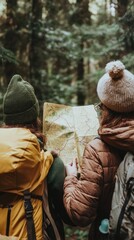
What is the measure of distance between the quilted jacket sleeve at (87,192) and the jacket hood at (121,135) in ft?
0.52

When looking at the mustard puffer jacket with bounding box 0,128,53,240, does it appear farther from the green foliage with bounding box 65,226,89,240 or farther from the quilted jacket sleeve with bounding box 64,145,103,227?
the green foliage with bounding box 65,226,89,240

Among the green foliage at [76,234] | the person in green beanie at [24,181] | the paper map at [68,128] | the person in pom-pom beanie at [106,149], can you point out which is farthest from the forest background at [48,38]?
the person in pom-pom beanie at [106,149]

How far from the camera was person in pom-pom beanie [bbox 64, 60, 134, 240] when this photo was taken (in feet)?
8.73

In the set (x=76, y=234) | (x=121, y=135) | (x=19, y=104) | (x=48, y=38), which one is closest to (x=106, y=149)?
(x=121, y=135)

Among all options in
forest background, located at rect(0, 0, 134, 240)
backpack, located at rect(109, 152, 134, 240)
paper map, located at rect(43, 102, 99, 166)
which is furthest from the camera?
forest background, located at rect(0, 0, 134, 240)

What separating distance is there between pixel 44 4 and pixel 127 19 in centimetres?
376

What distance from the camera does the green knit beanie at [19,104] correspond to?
3.06m

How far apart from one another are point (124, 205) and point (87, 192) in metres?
0.33

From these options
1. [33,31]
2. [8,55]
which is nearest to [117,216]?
[8,55]

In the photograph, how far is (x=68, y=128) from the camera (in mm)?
3623

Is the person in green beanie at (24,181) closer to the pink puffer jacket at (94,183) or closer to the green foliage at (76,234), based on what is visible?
the pink puffer jacket at (94,183)

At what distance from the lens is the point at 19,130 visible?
110 inches

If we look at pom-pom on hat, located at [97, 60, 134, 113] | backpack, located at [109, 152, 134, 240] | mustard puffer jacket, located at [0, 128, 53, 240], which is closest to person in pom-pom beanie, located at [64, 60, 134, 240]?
pom-pom on hat, located at [97, 60, 134, 113]

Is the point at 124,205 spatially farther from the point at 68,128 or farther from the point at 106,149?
the point at 68,128
